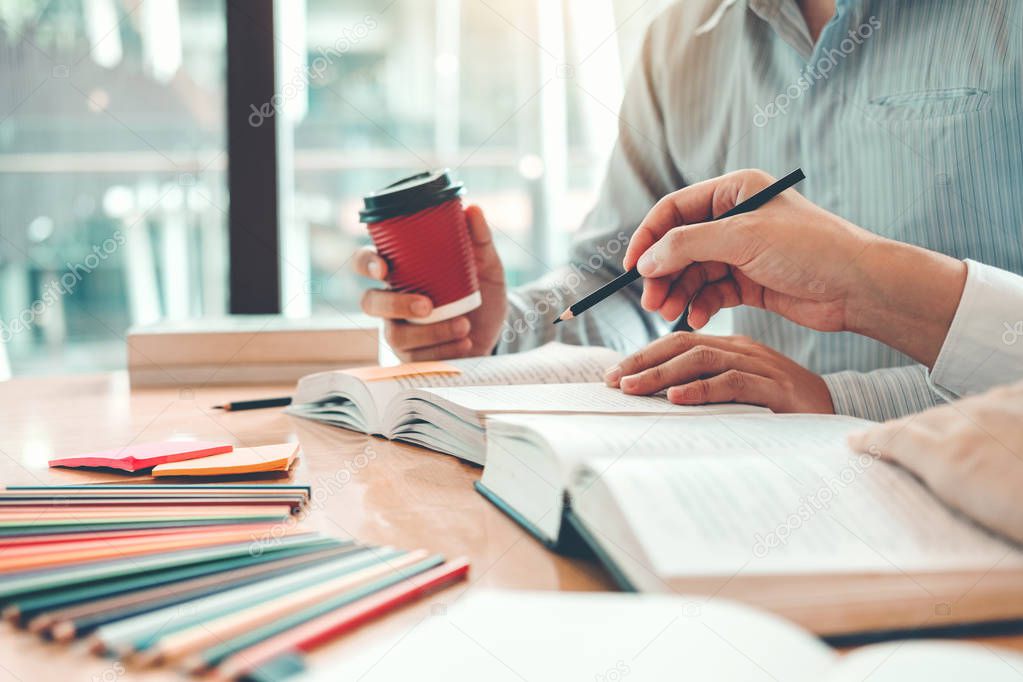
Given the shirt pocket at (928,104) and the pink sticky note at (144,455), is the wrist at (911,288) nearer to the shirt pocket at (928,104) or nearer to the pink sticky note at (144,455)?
Result: the shirt pocket at (928,104)

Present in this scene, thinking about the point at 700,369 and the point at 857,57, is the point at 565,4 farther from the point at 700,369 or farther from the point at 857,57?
the point at 700,369

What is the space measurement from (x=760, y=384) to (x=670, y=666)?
1.45 feet

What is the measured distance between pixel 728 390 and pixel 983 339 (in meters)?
0.22

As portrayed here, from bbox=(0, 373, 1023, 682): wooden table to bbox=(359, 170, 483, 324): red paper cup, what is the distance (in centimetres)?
19

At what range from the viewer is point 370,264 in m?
0.94

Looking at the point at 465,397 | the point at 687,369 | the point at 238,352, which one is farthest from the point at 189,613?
the point at 238,352

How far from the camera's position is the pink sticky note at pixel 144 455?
663 millimetres

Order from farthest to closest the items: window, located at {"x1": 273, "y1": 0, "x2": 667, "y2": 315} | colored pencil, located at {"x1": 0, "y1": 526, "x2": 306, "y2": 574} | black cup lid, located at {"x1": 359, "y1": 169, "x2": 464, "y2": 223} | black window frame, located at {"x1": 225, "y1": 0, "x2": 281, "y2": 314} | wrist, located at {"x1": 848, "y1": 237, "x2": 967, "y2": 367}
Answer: window, located at {"x1": 273, "y1": 0, "x2": 667, "y2": 315}
black window frame, located at {"x1": 225, "y1": 0, "x2": 281, "y2": 314}
black cup lid, located at {"x1": 359, "y1": 169, "x2": 464, "y2": 223}
wrist, located at {"x1": 848, "y1": 237, "x2": 967, "y2": 367}
colored pencil, located at {"x1": 0, "y1": 526, "x2": 306, "y2": 574}

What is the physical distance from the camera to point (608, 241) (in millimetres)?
1308

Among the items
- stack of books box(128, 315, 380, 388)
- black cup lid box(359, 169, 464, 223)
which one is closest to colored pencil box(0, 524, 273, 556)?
black cup lid box(359, 169, 464, 223)

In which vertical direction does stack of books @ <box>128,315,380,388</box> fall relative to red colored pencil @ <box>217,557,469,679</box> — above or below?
below

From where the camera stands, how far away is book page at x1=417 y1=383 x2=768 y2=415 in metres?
0.64

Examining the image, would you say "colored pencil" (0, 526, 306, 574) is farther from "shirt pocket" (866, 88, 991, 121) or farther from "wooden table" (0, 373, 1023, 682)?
"shirt pocket" (866, 88, 991, 121)

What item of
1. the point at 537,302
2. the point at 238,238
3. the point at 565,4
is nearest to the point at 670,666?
the point at 537,302
